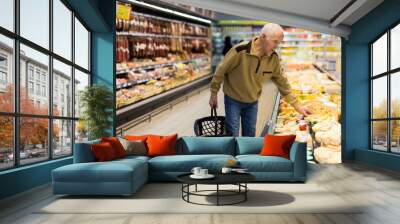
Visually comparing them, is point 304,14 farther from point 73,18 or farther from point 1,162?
point 1,162

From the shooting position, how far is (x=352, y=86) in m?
9.53

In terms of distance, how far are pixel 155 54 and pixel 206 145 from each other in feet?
15.8

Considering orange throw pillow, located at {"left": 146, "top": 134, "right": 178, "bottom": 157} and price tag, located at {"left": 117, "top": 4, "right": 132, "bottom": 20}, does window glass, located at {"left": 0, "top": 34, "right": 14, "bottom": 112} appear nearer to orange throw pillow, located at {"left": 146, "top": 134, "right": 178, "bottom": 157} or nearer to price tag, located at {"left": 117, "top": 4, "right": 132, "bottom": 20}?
orange throw pillow, located at {"left": 146, "top": 134, "right": 178, "bottom": 157}

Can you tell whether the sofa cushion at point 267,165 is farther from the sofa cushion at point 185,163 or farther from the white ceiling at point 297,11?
the white ceiling at point 297,11

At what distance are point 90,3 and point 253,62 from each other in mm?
3159

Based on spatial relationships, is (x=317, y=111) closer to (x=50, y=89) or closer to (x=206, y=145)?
(x=206, y=145)

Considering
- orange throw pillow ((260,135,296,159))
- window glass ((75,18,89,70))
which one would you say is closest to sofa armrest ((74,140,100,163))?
orange throw pillow ((260,135,296,159))

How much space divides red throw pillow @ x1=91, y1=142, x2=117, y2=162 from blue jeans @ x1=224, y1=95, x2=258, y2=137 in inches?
114

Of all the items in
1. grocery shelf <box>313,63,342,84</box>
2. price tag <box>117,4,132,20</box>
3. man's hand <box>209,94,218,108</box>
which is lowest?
man's hand <box>209,94,218,108</box>

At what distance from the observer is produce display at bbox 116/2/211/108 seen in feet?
32.7

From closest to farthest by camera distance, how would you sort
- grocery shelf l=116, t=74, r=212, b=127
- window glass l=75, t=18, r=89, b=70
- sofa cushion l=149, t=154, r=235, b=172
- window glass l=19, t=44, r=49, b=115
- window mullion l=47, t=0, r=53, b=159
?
window glass l=19, t=44, r=49, b=115
sofa cushion l=149, t=154, r=235, b=172
window mullion l=47, t=0, r=53, b=159
window glass l=75, t=18, r=89, b=70
grocery shelf l=116, t=74, r=212, b=127

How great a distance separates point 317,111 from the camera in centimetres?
1128

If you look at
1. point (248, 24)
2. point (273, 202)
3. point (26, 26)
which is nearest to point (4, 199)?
point (26, 26)

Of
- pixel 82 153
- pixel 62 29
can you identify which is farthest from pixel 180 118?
pixel 82 153
